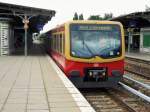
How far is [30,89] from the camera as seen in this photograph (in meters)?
11.4

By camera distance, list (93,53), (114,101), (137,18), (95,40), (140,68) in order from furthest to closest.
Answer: (137,18) → (140,68) → (95,40) → (93,53) → (114,101)

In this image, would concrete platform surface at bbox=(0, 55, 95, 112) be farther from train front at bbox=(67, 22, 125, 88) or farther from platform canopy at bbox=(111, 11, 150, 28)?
platform canopy at bbox=(111, 11, 150, 28)

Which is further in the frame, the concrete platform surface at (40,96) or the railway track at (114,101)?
the railway track at (114,101)

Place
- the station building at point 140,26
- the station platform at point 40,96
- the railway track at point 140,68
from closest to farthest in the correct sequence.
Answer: the station platform at point 40,96
the railway track at point 140,68
the station building at point 140,26

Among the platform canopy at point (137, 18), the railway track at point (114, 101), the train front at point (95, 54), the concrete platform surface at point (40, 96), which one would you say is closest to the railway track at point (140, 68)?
the railway track at point (114, 101)

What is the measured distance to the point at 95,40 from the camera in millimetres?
14914

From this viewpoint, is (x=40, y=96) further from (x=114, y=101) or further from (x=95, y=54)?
(x=95, y=54)

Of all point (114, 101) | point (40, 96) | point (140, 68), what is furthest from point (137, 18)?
point (40, 96)

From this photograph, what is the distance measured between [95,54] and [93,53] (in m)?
0.07

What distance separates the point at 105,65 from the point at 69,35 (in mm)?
1572

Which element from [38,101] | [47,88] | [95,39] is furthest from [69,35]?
[38,101]

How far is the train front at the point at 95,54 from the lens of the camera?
1455 cm

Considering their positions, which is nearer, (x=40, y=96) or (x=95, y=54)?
(x=40, y=96)

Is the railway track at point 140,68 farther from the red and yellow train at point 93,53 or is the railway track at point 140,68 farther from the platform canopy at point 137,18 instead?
the red and yellow train at point 93,53
